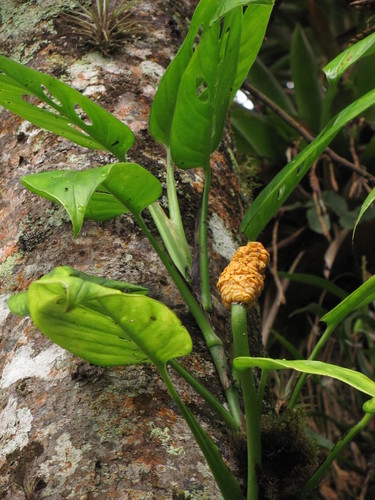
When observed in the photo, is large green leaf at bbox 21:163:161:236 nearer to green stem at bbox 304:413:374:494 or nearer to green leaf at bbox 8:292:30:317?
green leaf at bbox 8:292:30:317

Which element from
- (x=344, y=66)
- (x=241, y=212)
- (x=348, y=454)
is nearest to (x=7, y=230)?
(x=241, y=212)

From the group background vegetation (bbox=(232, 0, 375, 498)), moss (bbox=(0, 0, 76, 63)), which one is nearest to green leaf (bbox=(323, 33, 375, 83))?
moss (bbox=(0, 0, 76, 63))

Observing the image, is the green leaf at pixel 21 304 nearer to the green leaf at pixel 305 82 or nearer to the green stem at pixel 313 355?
the green stem at pixel 313 355

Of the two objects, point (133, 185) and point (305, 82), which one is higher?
point (133, 185)

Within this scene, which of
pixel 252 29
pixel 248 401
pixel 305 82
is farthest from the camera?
pixel 305 82

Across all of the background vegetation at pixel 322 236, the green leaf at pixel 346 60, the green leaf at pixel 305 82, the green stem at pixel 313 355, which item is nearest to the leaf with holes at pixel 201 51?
the green leaf at pixel 346 60

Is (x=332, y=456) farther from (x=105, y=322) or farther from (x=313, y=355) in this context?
(x=105, y=322)

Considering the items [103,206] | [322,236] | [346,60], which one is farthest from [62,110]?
[322,236]
